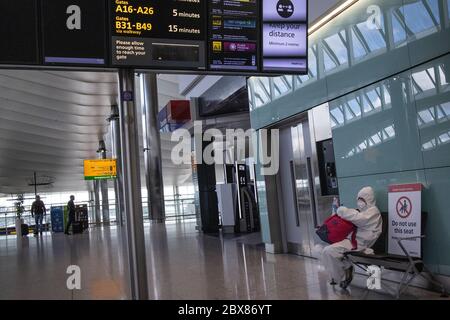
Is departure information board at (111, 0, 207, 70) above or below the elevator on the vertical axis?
above

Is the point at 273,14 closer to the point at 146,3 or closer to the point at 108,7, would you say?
the point at 146,3

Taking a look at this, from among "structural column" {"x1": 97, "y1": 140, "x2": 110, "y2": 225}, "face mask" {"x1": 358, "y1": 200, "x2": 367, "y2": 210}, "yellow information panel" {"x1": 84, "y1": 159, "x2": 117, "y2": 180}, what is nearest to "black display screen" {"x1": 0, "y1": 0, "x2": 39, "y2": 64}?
"face mask" {"x1": 358, "y1": 200, "x2": 367, "y2": 210}

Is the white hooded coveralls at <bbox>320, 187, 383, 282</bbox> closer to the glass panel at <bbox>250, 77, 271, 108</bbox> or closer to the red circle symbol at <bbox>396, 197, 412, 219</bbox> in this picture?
the red circle symbol at <bbox>396, 197, 412, 219</bbox>

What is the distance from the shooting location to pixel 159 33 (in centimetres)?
466

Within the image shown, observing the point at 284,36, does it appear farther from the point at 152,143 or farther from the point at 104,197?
the point at 104,197

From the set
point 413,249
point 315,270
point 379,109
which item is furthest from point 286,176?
point 413,249

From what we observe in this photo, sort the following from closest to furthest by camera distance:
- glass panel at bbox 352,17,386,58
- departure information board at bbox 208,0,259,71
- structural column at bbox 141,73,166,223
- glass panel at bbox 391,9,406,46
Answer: departure information board at bbox 208,0,259,71 → glass panel at bbox 391,9,406,46 → glass panel at bbox 352,17,386,58 → structural column at bbox 141,73,166,223

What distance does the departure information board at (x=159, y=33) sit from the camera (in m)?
4.54

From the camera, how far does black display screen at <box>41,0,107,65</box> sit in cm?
437

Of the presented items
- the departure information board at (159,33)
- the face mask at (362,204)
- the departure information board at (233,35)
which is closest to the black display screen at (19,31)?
the departure information board at (159,33)

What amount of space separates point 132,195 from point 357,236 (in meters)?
2.90

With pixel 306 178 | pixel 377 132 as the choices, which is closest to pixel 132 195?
pixel 377 132

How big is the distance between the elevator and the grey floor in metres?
0.59

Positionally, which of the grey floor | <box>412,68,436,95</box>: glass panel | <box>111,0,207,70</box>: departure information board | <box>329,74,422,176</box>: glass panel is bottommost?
the grey floor
